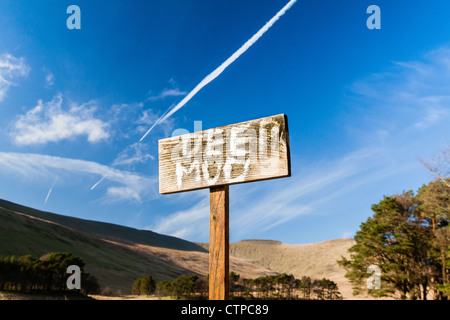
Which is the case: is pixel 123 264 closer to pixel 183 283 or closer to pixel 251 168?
pixel 183 283

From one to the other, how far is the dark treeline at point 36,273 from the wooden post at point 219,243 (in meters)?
31.3

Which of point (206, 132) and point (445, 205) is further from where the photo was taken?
point (445, 205)

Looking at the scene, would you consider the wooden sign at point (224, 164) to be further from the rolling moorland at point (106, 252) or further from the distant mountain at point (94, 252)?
the distant mountain at point (94, 252)

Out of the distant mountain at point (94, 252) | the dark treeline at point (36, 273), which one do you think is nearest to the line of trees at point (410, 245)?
the dark treeline at point (36, 273)

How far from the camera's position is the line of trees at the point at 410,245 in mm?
26953

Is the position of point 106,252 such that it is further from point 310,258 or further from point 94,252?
point 310,258

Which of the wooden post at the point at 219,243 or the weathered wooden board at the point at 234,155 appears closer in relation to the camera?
the wooden post at the point at 219,243

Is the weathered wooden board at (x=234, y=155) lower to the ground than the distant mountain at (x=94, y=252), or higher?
higher

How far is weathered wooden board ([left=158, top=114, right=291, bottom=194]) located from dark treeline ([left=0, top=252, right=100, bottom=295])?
1227 inches

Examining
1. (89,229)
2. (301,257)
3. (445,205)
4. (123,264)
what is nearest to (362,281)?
(445,205)

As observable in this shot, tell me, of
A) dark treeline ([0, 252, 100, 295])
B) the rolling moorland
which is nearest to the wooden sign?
dark treeline ([0, 252, 100, 295])

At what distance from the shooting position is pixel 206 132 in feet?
9.34

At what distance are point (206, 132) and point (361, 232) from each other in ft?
110

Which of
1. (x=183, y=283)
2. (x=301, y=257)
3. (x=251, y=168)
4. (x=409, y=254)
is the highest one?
(x=251, y=168)
